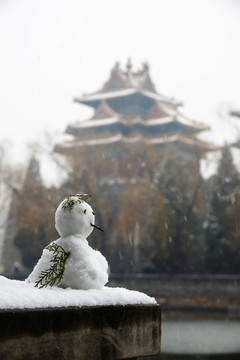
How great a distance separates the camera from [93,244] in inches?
871

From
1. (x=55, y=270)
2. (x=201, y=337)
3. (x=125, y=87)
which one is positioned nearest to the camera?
(x=55, y=270)

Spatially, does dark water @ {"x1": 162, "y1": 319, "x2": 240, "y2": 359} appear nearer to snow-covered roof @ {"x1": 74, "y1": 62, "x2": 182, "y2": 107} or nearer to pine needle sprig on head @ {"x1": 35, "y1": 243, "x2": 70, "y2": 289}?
pine needle sprig on head @ {"x1": 35, "y1": 243, "x2": 70, "y2": 289}

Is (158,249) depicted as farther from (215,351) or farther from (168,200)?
(215,351)

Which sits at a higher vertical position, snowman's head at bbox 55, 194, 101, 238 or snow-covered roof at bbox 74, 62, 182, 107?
snow-covered roof at bbox 74, 62, 182, 107

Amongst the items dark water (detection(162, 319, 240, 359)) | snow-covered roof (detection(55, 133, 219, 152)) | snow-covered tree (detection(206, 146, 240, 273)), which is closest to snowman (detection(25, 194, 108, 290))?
dark water (detection(162, 319, 240, 359))

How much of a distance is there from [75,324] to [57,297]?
137 millimetres

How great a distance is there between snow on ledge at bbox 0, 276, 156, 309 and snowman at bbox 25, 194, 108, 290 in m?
0.05

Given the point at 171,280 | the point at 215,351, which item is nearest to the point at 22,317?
the point at 215,351

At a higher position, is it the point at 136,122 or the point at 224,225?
the point at 136,122

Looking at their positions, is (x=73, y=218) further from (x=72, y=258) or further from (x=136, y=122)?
(x=136, y=122)

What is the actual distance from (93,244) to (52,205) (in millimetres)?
2133

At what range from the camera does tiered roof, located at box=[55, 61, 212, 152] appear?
91.9ft

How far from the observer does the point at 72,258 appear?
2.87m

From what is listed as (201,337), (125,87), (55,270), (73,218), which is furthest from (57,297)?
(125,87)
